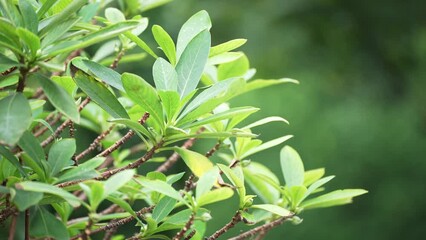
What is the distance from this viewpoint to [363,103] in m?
4.09

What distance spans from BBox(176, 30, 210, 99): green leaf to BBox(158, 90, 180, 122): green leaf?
0.19 feet

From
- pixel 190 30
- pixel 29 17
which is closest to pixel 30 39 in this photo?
pixel 29 17

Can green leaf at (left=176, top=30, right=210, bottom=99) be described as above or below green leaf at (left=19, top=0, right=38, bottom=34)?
below

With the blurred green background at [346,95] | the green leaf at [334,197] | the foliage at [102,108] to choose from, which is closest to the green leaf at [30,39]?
the foliage at [102,108]

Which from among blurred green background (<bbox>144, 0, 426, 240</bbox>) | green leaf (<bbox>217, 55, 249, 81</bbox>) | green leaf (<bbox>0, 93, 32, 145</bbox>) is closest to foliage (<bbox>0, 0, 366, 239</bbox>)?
green leaf (<bbox>0, 93, 32, 145</bbox>)

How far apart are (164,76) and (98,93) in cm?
7

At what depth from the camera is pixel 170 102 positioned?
770 millimetres

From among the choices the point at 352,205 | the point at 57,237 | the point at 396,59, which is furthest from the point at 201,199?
the point at 396,59

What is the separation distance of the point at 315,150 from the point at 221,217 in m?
0.59

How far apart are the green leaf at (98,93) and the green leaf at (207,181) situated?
0.12m

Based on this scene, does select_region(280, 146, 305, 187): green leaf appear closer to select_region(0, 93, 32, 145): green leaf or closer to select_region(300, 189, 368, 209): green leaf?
select_region(300, 189, 368, 209): green leaf

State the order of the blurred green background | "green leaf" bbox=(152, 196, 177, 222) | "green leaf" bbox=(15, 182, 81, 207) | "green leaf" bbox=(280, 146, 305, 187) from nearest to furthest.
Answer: "green leaf" bbox=(15, 182, 81, 207), "green leaf" bbox=(152, 196, 177, 222), "green leaf" bbox=(280, 146, 305, 187), the blurred green background

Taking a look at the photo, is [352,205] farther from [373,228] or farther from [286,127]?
[286,127]

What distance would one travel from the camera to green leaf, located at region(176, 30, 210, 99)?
824 mm
